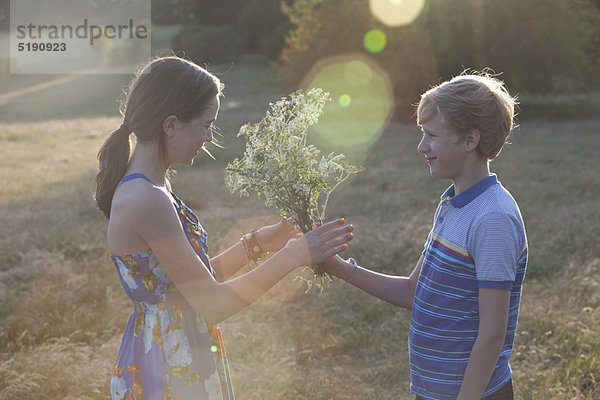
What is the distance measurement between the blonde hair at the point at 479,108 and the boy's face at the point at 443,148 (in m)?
0.04

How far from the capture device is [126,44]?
48.2 metres

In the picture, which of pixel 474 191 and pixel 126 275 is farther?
pixel 126 275

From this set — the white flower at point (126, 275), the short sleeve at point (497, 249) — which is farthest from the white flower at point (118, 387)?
the short sleeve at point (497, 249)

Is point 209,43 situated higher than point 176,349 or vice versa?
point 209,43

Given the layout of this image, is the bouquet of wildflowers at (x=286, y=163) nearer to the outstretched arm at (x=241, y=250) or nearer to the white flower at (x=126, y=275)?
the outstretched arm at (x=241, y=250)

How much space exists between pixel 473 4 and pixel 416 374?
2432 centimetres

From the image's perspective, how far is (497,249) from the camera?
209cm

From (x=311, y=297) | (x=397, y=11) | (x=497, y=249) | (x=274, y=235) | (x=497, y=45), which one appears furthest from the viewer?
(x=397, y=11)

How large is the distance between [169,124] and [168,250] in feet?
1.79

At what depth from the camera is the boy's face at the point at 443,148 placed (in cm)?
231

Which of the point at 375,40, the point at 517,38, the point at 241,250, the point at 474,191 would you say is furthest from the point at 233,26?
the point at 474,191

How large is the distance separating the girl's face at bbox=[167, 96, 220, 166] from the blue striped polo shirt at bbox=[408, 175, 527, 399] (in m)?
1.09

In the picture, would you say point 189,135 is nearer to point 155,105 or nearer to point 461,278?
point 155,105

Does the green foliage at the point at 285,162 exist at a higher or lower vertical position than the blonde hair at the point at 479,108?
lower
